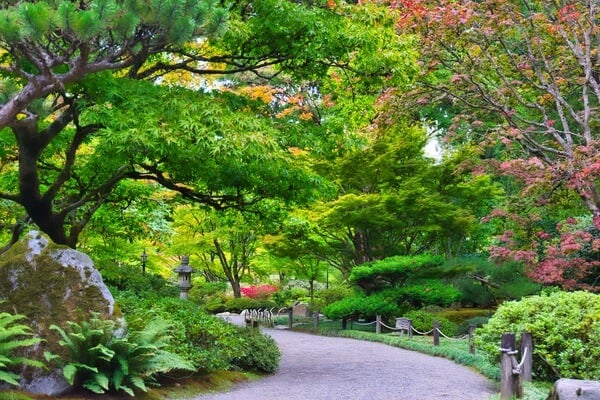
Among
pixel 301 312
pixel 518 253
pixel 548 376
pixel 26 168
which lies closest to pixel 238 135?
pixel 26 168

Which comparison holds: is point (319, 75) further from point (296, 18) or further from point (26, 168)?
point (26, 168)

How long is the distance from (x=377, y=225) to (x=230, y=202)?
24.9ft

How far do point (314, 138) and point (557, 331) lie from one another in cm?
445

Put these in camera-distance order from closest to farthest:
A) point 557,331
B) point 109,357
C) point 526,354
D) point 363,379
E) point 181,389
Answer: point 109,357 < point 181,389 < point 526,354 < point 557,331 < point 363,379

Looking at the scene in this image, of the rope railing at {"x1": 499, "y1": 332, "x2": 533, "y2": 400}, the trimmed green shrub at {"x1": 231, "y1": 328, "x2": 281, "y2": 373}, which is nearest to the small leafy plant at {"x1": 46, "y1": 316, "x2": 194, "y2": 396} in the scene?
the trimmed green shrub at {"x1": 231, "y1": 328, "x2": 281, "y2": 373}

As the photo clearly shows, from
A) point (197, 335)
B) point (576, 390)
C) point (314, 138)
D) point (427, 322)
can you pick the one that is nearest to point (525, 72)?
point (427, 322)

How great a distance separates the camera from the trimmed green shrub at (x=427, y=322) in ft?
51.6

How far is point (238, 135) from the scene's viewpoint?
7.17m

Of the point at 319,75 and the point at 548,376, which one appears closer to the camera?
the point at 548,376

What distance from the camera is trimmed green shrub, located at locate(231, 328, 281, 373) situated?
9.48 m

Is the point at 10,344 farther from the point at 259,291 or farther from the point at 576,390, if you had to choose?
the point at 259,291

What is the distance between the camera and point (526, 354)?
25.9 feet

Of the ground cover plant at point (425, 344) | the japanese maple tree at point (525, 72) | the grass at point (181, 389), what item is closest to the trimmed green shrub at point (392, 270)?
the ground cover plant at point (425, 344)

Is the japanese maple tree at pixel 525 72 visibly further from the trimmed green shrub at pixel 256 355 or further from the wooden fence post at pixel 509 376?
the trimmed green shrub at pixel 256 355
